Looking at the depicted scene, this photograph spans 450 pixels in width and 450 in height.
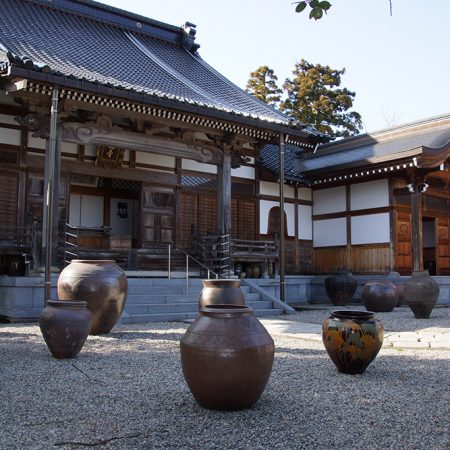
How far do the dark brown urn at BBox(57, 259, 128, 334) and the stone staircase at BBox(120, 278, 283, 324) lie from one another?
1.81 m

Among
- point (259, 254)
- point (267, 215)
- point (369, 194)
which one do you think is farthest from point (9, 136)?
point (369, 194)

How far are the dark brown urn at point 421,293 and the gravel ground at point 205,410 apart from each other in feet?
13.1

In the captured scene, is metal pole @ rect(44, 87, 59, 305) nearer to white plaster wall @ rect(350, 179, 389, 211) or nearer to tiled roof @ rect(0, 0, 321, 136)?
tiled roof @ rect(0, 0, 321, 136)

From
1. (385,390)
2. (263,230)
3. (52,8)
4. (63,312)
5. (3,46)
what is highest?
(52,8)

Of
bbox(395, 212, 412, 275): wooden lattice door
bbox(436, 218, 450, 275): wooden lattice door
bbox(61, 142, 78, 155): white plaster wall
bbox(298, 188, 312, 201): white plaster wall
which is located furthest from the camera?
bbox(298, 188, 312, 201): white plaster wall

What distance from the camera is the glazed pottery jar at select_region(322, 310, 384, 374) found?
4.86 metres

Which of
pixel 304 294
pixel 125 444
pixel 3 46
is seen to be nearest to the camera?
pixel 125 444

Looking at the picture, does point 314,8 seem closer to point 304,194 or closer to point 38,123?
point 38,123

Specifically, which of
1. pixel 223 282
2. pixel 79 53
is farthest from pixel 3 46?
pixel 223 282

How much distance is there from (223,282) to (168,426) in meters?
4.20

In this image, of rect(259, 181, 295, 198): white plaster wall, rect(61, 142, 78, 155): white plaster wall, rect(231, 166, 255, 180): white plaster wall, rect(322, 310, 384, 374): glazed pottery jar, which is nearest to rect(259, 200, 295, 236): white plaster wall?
rect(259, 181, 295, 198): white plaster wall

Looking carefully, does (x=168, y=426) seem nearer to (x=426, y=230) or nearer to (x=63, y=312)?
(x=63, y=312)

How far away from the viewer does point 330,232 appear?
1662 centimetres

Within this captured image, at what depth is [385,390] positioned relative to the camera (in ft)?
14.4
